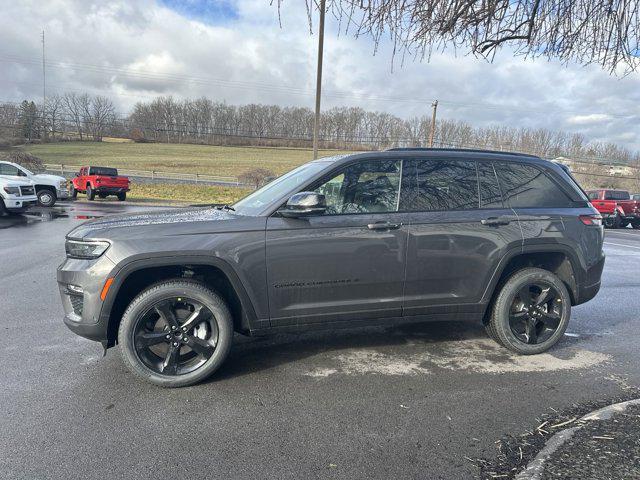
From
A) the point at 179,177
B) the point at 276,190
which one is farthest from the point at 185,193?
the point at 276,190

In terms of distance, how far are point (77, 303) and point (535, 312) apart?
13.4 feet

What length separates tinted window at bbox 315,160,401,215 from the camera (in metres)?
3.71

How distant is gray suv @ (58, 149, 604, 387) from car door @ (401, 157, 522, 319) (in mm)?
11

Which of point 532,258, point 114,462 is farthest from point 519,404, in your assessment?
point 114,462

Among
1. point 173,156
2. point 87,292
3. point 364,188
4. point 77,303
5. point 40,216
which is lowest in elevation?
point 40,216

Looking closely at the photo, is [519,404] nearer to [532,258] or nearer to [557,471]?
[557,471]

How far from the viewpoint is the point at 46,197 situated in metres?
18.7

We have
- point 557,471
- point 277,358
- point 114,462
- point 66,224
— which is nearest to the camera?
point 557,471

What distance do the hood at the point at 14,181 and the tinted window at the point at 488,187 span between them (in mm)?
16317

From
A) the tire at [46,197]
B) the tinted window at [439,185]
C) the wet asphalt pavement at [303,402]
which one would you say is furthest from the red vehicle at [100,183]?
the tinted window at [439,185]

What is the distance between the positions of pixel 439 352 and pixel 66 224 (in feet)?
43.4

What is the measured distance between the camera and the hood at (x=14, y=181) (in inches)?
587

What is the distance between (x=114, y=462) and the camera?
2.52 meters

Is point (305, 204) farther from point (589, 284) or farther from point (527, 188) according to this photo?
point (589, 284)
